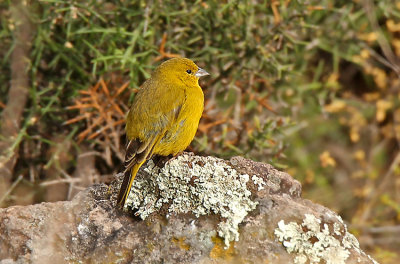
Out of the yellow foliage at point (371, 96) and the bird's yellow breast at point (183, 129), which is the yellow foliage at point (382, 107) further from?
the bird's yellow breast at point (183, 129)

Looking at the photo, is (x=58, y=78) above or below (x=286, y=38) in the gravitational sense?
below

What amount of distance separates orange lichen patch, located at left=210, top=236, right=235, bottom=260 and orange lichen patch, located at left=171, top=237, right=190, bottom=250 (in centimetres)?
14

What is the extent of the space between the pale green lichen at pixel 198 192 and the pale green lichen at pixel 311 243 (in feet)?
0.82

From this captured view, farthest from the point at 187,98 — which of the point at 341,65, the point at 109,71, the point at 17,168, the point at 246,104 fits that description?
the point at 341,65

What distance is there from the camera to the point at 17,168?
16.3ft

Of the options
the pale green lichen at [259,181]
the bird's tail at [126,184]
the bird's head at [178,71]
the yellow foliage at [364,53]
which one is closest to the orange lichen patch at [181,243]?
the bird's tail at [126,184]

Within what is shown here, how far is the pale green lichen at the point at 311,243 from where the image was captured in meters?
2.83

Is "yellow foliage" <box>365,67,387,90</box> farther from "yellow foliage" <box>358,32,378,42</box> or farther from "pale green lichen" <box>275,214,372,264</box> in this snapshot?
"pale green lichen" <box>275,214,372,264</box>

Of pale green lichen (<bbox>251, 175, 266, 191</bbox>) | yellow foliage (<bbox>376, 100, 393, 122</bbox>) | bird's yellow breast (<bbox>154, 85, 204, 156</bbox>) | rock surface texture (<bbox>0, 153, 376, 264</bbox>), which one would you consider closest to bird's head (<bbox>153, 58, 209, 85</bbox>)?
bird's yellow breast (<bbox>154, 85, 204, 156</bbox>)

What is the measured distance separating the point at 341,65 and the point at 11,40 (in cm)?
426

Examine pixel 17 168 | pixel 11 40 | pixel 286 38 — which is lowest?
pixel 17 168

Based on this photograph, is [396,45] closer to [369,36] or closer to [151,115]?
[369,36]

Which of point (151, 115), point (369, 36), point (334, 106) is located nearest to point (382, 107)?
point (334, 106)

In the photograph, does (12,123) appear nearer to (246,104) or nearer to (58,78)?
(58,78)
